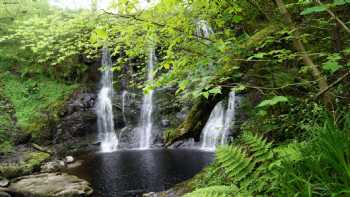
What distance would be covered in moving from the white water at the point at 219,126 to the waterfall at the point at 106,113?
5274 mm

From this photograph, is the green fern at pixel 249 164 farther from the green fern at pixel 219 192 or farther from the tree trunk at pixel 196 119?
the tree trunk at pixel 196 119

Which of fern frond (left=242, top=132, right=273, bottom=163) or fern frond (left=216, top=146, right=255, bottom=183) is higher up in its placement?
fern frond (left=242, top=132, right=273, bottom=163)

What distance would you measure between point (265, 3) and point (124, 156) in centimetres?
1274

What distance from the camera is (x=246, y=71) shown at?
15.0 ft

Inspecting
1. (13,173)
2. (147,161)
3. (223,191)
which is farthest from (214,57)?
(13,173)

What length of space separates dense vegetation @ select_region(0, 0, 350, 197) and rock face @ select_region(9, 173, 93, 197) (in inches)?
209

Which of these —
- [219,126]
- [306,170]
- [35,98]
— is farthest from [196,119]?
[35,98]

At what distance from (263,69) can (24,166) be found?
12857mm

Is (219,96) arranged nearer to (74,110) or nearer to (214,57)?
(214,57)

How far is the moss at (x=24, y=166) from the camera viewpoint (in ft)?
44.0

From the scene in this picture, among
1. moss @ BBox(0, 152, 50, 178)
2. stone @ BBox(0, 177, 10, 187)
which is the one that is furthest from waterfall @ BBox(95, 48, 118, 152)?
stone @ BBox(0, 177, 10, 187)

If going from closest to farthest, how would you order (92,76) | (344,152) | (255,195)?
(344,152)
(255,195)
(92,76)

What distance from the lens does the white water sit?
1634 cm

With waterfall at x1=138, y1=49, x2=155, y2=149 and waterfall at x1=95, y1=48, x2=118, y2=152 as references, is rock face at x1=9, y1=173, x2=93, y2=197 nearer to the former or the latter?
waterfall at x1=95, y1=48, x2=118, y2=152
